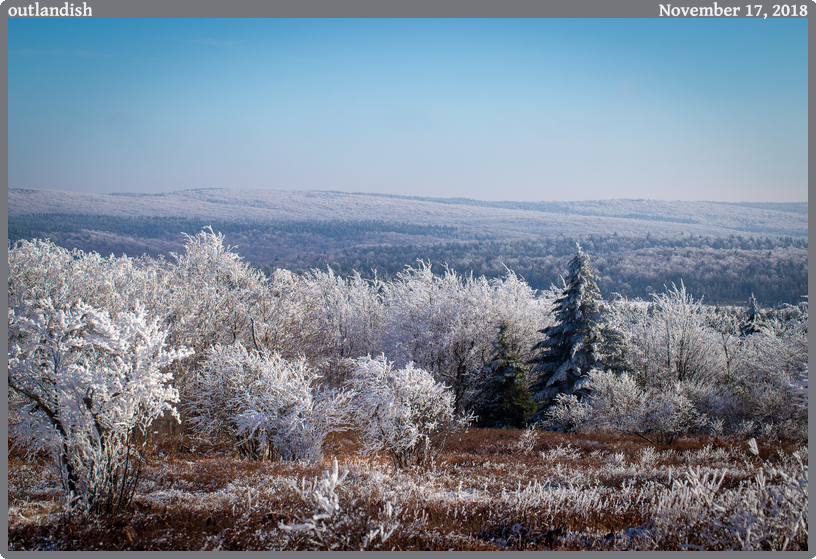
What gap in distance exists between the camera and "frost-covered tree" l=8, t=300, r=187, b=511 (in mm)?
4863

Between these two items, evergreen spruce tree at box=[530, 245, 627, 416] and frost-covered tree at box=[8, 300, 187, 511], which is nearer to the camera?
frost-covered tree at box=[8, 300, 187, 511]

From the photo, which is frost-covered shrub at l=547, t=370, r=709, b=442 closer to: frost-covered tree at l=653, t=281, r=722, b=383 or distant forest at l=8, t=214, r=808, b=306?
frost-covered tree at l=653, t=281, r=722, b=383

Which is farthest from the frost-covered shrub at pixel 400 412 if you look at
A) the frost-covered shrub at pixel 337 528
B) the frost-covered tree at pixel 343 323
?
the frost-covered tree at pixel 343 323

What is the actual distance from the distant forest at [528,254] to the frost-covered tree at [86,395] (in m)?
27.0

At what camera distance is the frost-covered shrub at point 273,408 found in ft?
34.1

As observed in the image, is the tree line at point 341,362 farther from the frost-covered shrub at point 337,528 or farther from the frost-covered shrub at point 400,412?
the frost-covered shrub at point 337,528

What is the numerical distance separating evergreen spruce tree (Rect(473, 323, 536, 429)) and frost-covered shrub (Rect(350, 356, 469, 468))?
39.5 feet

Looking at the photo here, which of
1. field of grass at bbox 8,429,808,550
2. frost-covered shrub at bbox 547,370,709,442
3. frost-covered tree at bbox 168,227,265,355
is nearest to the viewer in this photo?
field of grass at bbox 8,429,808,550

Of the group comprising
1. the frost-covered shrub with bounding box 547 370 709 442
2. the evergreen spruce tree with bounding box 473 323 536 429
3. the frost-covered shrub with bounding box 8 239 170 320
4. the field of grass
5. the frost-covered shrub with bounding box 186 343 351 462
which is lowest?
the evergreen spruce tree with bounding box 473 323 536 429

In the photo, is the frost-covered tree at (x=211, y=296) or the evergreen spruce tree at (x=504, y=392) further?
the evergreen spruce tree at (x=504, y=392)

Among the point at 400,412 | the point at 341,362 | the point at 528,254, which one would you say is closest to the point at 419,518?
the point at 400,412

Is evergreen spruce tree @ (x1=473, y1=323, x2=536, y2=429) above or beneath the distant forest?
beneath

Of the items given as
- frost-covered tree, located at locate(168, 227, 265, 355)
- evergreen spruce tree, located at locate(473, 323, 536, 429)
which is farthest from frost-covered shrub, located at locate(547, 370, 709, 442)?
Result: frost-covered tree, located at locate(168, 227, 265, 355)

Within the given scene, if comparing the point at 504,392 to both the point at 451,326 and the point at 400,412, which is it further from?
the point at 400,412
